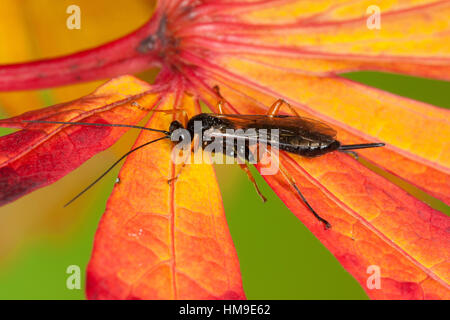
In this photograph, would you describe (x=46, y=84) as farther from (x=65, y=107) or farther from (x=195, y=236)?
(x=195, y=236)

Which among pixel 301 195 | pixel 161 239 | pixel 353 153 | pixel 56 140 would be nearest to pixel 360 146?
pixel 353 153

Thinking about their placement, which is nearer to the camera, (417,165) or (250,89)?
(417,165)

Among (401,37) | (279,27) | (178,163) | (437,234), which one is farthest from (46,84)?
(437,234)

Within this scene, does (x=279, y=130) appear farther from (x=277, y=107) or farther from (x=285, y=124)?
(x=277, y=107)

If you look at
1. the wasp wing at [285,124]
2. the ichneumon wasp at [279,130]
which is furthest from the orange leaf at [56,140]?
the wasp wing at [285,124]

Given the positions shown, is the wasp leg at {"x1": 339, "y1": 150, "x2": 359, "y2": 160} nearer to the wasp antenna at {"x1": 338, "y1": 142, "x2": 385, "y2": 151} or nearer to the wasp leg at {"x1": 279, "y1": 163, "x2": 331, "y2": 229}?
the wasp antenna at {"x1": 338, "y1": 142, "x2": 385, "y2": 151}
